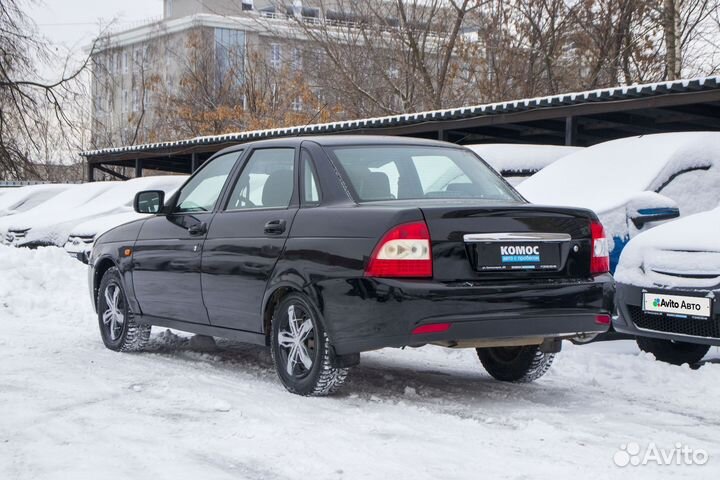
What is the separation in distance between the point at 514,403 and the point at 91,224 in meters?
11.5

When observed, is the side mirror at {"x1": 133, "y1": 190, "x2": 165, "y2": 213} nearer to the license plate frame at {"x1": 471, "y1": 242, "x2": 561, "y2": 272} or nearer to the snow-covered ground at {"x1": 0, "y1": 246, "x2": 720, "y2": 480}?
the snow-covered ground at {"x1": 0, "y1": 246, "x2": 720, "y2": 480}

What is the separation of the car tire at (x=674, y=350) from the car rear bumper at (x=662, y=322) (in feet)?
1.10

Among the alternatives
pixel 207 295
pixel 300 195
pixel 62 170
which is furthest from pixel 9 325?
pixel 62 170

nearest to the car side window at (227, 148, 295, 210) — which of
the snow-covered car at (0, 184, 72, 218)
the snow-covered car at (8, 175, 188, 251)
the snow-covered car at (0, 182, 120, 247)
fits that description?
the snow-covered car at (8, 175, 188, 251)

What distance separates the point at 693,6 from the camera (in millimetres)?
27766

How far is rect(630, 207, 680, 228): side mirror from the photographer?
7945mm

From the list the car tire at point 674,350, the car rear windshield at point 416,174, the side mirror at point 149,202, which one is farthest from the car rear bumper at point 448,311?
the side mirror at point 149,202

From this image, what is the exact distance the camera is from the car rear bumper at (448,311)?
200 inches

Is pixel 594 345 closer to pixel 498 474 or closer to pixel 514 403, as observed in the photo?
pixel 514 403

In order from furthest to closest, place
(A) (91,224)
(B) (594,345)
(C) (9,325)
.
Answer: (A) (91,224)
(C) (9,325)
(B) (594,345)

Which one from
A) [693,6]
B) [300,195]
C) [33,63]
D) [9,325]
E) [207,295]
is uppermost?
[693,6]

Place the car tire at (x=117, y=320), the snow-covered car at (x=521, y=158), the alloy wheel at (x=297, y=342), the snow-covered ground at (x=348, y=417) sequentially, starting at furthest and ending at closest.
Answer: the snow-covered car at (x=521, y=158) < the car tire at (x=117, y=320) < the alloy wheel at (x=297, y=342) < the snow-covered ground at (x=348, y=417)

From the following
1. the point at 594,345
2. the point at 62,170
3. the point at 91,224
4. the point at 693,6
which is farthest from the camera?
the point at 62,170

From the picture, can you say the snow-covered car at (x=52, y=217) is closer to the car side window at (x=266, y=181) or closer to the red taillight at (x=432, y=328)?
the car side window at (x=266, y=181)
